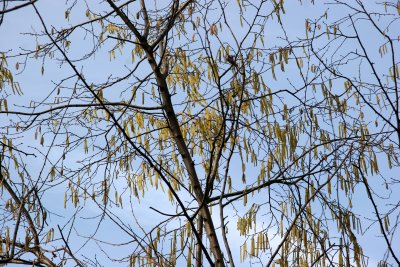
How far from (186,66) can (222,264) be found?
4.81 ft

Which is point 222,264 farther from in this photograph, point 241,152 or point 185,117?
point 185,117

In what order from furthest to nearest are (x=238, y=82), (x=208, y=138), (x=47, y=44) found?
1. (x=47, y=44)
2. (x=208, y=138)
3. (x=238, y=82)

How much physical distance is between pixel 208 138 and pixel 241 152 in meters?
0.17

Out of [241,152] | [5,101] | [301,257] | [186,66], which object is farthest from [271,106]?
[5,101]

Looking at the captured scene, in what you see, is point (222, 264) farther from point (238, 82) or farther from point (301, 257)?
point (238, 82)

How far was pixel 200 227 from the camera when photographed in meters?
2.49

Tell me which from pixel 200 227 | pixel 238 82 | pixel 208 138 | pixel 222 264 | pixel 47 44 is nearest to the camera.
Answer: pixel 222 264

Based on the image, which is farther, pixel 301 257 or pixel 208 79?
pixel 208 79

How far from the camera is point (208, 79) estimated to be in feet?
10.9

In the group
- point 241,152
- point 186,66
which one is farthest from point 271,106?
point 186,66

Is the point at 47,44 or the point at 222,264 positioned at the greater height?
the point at 47,44

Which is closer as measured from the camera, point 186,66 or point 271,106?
point 271,106

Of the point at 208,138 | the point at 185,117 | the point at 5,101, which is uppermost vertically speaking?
the point at 5,101

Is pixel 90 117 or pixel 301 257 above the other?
pixel 90 117
